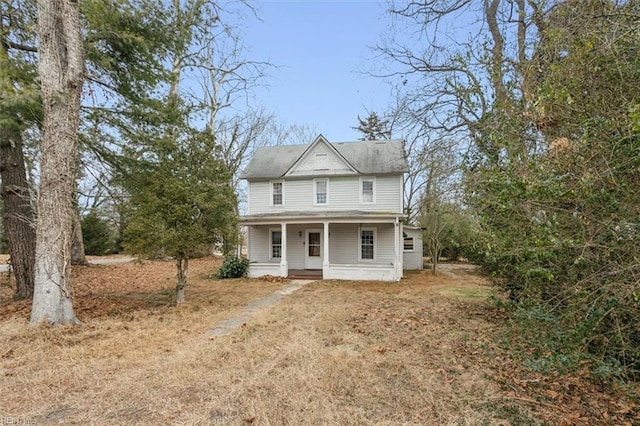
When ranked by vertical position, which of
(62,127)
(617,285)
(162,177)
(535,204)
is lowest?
(617,285)

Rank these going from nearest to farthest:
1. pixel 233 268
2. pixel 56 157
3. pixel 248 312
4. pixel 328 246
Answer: pixel 56 157 → pixel 248 312 → pixel 233 268 → pixel 328 246

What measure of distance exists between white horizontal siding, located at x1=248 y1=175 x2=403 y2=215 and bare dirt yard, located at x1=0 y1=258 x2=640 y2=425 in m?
8.16

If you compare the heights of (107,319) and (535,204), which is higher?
(535,204)

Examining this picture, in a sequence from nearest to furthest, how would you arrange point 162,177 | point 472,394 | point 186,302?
point 472,394, point 162,177, point 186,302

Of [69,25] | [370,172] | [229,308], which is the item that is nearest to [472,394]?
[229,308]

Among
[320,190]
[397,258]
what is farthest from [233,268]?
[397,258]

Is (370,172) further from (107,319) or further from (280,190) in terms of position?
(107,319)

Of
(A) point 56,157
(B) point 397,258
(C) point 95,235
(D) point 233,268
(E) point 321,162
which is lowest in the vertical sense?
(D) point 233,268

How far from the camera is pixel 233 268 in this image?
50.4 feet

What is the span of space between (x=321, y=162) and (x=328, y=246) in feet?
13.5

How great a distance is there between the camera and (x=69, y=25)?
20.8 feet

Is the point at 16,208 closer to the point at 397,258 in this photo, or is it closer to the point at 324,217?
the point at 324,217

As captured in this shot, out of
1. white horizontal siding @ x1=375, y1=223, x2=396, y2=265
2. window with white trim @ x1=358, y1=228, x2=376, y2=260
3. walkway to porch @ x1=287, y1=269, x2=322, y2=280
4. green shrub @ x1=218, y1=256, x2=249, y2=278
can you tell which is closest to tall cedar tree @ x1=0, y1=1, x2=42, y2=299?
green shrub @ x1=218, y1=256, x2=249, y2=278

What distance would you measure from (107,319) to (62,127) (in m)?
3.88
